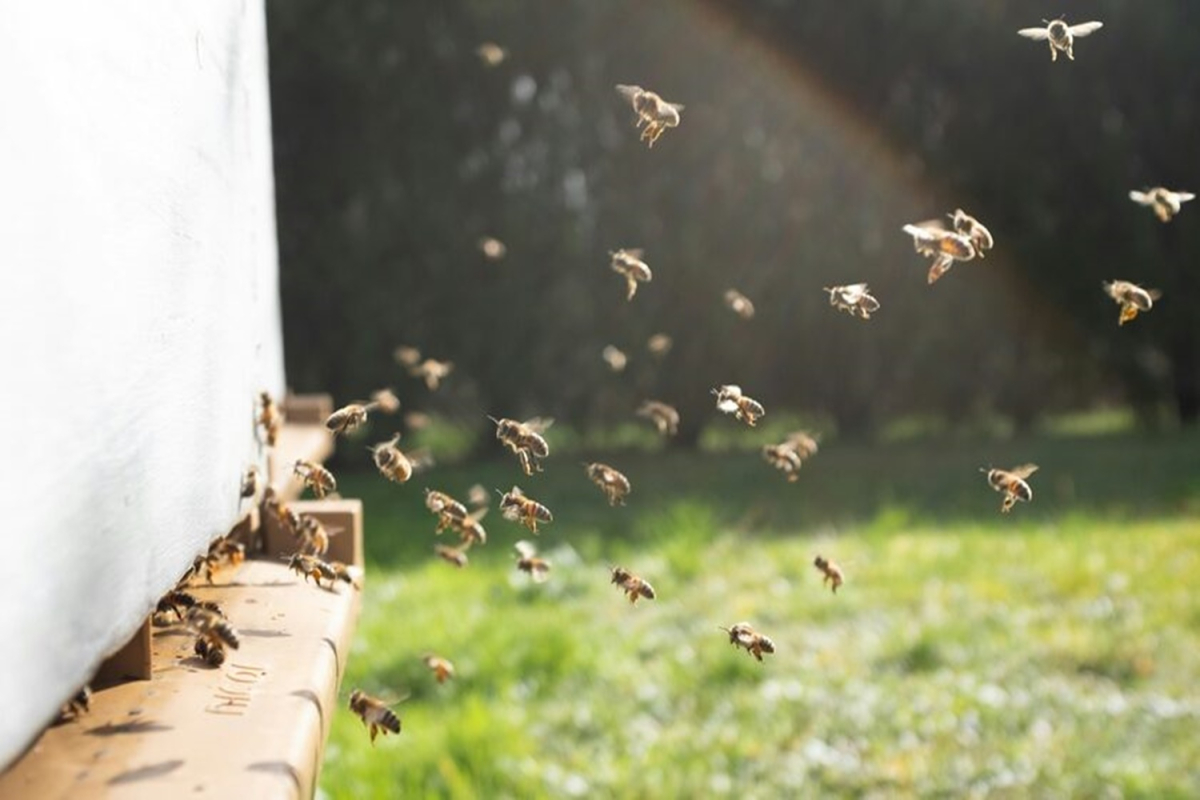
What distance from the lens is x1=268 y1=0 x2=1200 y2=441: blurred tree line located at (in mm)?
10844

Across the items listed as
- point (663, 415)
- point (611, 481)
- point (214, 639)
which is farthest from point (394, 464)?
point (663, 415)

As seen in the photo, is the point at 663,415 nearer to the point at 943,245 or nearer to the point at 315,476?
the point at 943,245

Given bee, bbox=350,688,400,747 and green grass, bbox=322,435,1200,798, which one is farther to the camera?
green grass, bbox=322,435,1200,798

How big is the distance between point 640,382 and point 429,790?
7.21 m

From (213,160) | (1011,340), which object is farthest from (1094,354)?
(213,160)

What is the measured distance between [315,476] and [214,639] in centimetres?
94

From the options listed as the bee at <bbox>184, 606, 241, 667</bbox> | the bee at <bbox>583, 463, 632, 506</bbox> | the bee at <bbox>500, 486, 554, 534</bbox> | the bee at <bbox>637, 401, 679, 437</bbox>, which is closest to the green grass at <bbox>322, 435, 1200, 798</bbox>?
the bee at <bbox>637, 401, 679, 437</bbox>

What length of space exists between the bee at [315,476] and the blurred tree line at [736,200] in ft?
26.7

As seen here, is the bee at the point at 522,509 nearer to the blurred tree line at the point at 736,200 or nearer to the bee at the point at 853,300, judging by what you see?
the bee at the point at 853,300

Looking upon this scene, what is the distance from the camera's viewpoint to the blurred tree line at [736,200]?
35.6ft

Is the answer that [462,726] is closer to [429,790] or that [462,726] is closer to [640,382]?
[429,790]

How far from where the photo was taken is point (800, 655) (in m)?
5.76

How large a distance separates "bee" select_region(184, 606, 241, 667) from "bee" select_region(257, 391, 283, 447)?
87 cm

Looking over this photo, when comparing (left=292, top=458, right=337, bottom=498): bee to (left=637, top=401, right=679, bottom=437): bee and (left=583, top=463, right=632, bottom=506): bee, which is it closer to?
(left=583, top=463, right=632, bottom=506): bee
